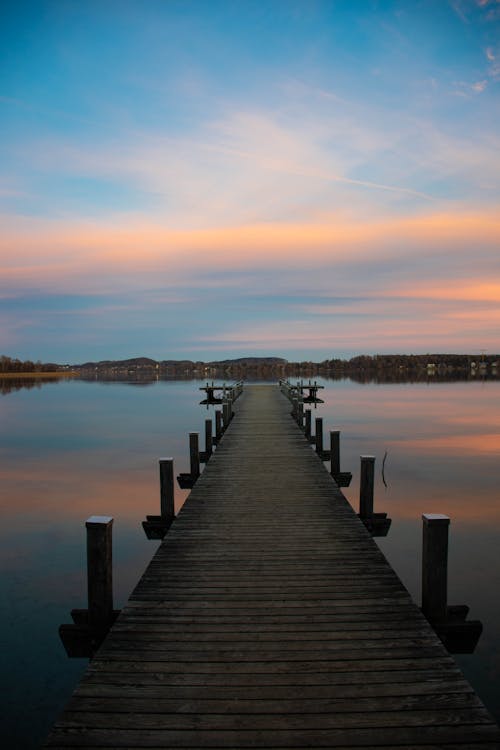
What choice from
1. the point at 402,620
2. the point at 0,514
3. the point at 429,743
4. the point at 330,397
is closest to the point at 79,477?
the point at 0,514

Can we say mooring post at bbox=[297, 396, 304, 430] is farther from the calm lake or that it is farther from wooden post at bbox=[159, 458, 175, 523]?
wooden post at bbox=[159, 458, 175, 523]

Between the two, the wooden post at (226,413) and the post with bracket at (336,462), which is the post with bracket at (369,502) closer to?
the post with bracket at (336,462)

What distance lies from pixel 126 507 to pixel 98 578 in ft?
33.1

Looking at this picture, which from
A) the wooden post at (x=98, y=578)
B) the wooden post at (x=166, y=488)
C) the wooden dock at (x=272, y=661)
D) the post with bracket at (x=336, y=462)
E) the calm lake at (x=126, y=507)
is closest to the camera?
the wooden dock at (x=272, y=661)

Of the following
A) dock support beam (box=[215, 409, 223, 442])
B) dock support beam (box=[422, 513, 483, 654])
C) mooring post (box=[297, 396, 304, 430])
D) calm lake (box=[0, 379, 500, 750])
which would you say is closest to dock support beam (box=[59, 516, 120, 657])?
calm lake (box=[0, 379, 500, 750])

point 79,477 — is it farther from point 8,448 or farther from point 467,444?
point 467,444

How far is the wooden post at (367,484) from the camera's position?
963cm

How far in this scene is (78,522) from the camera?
45.0ft

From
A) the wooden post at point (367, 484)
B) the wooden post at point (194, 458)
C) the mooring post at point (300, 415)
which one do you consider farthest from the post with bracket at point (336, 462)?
the mooring post at point (300, 415)

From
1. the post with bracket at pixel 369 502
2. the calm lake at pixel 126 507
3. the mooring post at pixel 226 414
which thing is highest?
the mooring post at pixel 226 414

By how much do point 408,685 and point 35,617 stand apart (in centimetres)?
650

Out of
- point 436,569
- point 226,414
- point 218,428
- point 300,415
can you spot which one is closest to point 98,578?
point 436,569

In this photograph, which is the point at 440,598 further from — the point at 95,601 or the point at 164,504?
the point at 164,504

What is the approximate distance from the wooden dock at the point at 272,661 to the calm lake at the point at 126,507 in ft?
7.12
